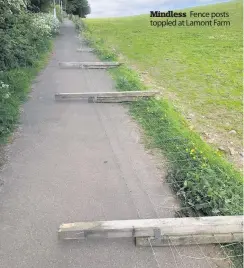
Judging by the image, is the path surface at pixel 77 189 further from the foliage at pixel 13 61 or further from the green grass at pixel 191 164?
the foliage at pixel 13 61

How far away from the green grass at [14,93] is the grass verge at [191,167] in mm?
2529

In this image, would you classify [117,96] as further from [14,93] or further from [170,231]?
[170,231]

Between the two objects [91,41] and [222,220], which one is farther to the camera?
[91,41]

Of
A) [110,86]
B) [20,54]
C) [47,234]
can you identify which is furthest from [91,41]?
[47,234]

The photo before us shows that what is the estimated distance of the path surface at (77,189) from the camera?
2.85 metres

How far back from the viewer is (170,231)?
2.93 meters

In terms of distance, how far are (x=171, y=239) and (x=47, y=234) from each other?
4.24 feet

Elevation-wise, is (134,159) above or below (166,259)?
above

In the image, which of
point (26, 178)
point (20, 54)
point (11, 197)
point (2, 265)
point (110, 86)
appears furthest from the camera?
point (20, 54)

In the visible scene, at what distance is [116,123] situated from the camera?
6.04m

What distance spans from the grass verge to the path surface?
0.80 feet

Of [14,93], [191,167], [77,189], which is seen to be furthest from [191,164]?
[14,93]

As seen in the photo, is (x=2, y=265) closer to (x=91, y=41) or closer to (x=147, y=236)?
(x=147, y=236)

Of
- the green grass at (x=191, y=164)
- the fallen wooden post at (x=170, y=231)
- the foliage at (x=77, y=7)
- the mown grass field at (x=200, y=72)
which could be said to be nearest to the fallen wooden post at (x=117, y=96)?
the green grass at (x=191, y=164)
